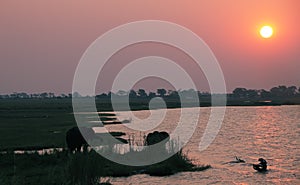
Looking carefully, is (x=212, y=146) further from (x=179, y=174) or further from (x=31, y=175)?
(x=31, y=175)

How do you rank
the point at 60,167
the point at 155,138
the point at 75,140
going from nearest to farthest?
the point at 60,167 → the point at 75,140 → the point at 155,138

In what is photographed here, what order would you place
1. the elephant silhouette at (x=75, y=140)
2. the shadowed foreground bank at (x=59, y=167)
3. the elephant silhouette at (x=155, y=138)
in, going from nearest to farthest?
1. the shadowed foreground bank at (x=59, y=167)
2. the elephant silhouette at (x=75, y=140)
3. the elephant silhouette at (x=155, y=138)

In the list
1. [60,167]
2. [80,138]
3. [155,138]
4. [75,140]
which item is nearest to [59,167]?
[60,167]

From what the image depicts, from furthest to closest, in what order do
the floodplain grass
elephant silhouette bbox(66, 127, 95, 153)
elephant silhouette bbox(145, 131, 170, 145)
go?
elephant silhouette bbox(145, 131, 170, 145) < elephant silhouette bbox(66, 127, 95, 153) < the floodplain grass

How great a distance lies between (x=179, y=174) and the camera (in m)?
22.0

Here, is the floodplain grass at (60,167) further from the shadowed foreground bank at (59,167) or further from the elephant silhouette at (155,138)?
the elephant silhouette at (155,138)

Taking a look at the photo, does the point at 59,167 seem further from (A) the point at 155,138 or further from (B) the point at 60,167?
(A) the point at 155,138

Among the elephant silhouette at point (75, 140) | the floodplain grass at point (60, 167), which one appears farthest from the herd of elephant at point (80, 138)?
the floodplain grass at point (60, 167)

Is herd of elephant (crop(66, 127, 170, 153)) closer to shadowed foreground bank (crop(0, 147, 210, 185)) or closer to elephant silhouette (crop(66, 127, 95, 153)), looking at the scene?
elephant silhouette (crop(66, 127, 95, 153))

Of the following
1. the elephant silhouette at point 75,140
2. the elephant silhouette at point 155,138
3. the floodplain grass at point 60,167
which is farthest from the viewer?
the elephant silhouette at point 155,138

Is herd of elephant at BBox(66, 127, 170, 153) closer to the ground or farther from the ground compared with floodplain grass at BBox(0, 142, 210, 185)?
farther from the ground

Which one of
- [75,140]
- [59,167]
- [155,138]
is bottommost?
[59,167]

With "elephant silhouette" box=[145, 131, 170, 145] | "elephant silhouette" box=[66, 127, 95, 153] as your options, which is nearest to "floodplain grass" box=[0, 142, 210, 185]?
"elephant silhouette" box=[66, 127, 95, 153]

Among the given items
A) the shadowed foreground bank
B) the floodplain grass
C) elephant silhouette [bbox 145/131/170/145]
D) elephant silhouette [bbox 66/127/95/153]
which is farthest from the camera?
elephant silhouette [bbox 145/131/170/145]
